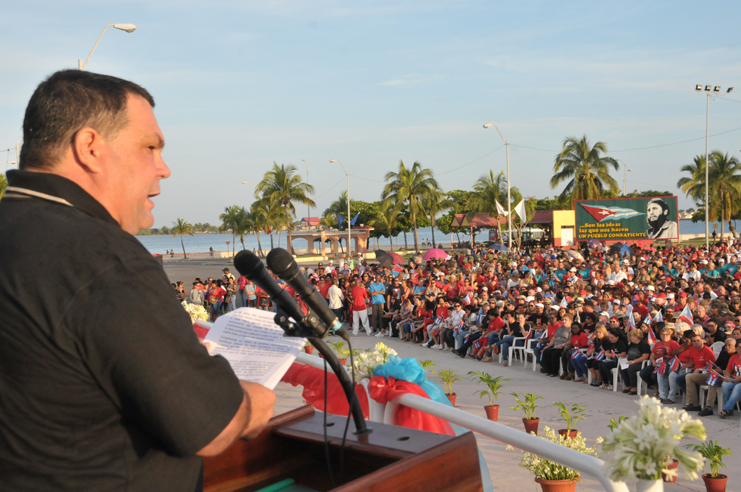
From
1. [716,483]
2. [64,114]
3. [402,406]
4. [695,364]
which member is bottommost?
[716,483]

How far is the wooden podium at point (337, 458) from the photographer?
163 cm

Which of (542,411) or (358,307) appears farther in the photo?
(358,307)

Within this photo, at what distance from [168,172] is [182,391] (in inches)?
22.3

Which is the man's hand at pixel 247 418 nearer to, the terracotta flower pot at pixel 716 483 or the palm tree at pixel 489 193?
the terracotta flower pot at pixel 716 483

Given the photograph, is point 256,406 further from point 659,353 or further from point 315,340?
point 659,353

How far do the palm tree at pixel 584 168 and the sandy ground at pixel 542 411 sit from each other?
3724 centimetres

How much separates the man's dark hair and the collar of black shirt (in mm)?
36

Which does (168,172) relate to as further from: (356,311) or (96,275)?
(356,311)

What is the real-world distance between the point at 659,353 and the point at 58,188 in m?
9.41

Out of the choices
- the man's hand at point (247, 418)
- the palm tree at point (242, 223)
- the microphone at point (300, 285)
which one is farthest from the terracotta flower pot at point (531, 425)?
the palm tree at point (242, 223)

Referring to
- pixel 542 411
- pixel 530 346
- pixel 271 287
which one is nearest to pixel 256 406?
pixel 271 287

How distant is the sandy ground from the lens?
605cm

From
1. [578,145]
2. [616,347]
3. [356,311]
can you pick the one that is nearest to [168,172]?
[616,347]

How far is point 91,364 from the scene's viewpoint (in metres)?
1.04
